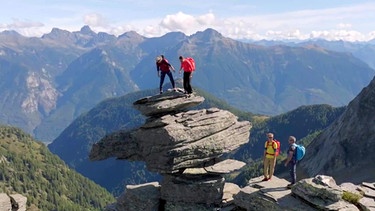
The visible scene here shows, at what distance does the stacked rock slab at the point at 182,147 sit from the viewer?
39.7m

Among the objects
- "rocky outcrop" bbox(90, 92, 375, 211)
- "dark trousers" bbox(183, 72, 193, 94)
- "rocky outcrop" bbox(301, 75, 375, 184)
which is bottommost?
"rocky outcrop" bbox(301, 75, 375, 184)

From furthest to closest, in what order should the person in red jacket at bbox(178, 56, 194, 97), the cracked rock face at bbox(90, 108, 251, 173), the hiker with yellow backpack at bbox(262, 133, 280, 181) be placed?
the person in red jacket at bbox(178, 56, 194, 97)
the cracked rock face at bbox(90, 108, 251, 173)
the hiker with yellow backpack at bbox(262, 133, 280, 181)

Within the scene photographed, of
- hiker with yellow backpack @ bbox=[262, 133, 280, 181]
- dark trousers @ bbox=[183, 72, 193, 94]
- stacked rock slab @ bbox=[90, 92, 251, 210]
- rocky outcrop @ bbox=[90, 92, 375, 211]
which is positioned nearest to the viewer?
hiker with yellow backpack @ bbox=[262, 133, 280, 181]

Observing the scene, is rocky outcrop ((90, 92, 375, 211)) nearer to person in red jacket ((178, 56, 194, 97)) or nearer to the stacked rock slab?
the stacked rock slab

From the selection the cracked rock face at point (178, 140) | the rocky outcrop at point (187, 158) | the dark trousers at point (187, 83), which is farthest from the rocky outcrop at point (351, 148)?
the dark trousers at point (187, 83)

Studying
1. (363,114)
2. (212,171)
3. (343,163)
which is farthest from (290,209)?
(363,114)

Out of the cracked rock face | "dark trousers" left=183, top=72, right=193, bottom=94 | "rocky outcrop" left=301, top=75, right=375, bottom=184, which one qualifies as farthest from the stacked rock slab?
"rocky outcrop" left=301, top=75, right=375, bottom=184

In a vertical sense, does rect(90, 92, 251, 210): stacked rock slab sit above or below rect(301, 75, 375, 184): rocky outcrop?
above

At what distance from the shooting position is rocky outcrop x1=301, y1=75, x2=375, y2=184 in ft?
445

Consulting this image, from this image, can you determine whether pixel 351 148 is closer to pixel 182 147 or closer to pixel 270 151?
pixel 270 151

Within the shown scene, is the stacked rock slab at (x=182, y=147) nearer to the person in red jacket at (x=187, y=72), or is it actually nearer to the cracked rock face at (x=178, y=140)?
the cracked rock face at (x=178, y=140)

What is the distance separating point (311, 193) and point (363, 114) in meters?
130

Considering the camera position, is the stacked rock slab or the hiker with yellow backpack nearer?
the hiker with yellow backpack

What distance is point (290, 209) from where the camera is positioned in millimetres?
33031
